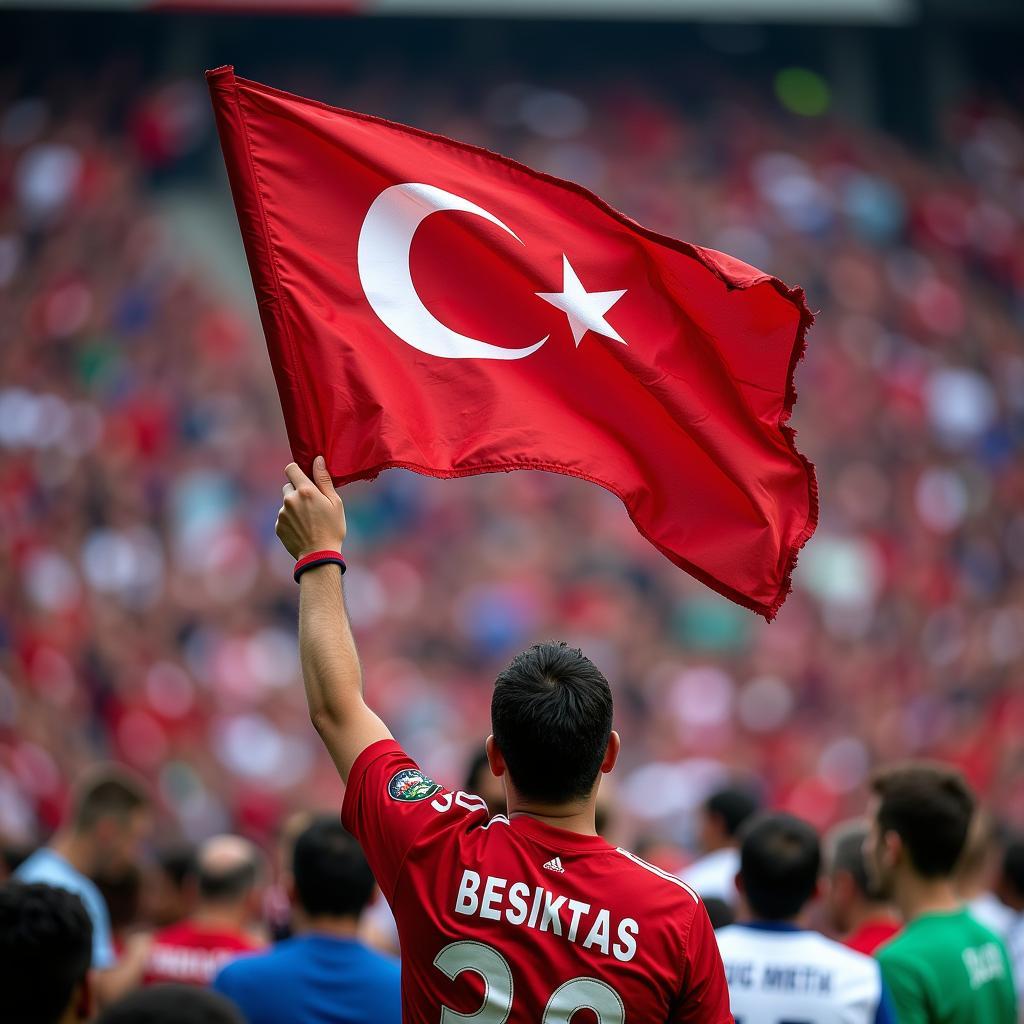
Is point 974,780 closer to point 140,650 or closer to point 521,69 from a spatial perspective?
point 140,650

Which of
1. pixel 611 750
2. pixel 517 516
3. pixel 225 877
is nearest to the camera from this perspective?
pixel 611 750

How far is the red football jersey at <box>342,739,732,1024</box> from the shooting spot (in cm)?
188

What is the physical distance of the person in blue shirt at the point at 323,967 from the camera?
9.24 feet

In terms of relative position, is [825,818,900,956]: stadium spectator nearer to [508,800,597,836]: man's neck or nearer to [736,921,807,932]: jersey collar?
[736,921,807,932]: jersey collar

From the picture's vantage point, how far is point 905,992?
2.91 metres

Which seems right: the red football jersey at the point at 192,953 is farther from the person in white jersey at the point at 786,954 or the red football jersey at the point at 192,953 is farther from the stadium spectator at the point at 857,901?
the stadium spectator at the point at 857,901

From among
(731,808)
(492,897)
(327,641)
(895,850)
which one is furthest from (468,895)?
(731,808)

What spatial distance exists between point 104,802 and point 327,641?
2726mm

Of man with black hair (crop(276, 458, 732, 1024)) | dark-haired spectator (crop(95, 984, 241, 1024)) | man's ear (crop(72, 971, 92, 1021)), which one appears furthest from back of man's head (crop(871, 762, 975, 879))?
dark-haired spectator (crop(95, 984, 241, 1024))

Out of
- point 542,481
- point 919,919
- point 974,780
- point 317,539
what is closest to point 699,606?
point 542,481

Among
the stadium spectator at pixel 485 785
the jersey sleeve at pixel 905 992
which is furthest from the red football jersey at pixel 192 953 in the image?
the jersey sleeve at pixel 905 992

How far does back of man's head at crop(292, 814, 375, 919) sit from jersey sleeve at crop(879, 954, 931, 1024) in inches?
42.5

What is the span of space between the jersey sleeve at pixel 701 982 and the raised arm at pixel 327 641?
500mm

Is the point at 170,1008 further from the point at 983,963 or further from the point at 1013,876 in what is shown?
the point at 1013,876
